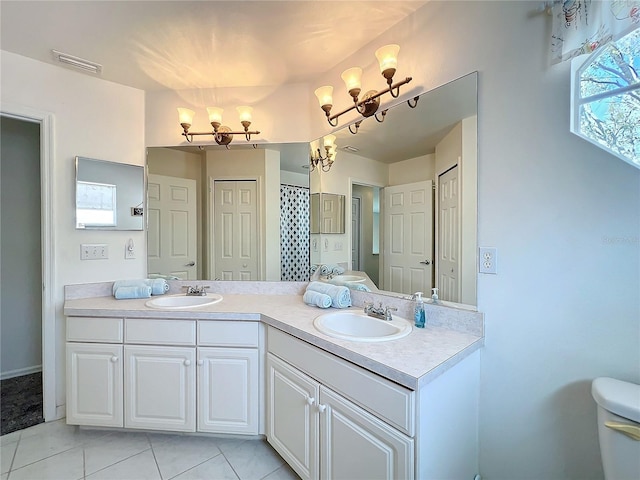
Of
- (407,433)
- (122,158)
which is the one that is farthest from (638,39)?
(122,158)

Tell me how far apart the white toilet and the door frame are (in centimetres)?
289

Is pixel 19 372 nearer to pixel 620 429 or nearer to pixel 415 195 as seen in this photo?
pixel 415 195

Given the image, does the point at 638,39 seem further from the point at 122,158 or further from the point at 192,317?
the point at 122,158

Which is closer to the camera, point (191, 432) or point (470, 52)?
point (470, 52)

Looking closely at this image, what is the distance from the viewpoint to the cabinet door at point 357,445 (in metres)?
0.95

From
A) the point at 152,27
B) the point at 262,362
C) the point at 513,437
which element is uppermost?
the point at 152,27

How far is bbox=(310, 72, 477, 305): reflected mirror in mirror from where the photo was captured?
133cm

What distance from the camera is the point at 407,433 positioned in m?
0.92

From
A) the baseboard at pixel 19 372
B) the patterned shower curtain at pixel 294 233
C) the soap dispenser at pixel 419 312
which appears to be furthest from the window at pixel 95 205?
the soap dispenser at pixel 419 312

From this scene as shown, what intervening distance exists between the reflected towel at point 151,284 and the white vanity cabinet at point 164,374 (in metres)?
0.33

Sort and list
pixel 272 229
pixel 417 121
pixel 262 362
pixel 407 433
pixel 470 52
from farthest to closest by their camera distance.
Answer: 1. pixel 272 229
2. pixel 262 362
3. pixel 417 121
4. pixel 470 52
5. pixel 407 433

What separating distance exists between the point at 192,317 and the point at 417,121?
1657 mm

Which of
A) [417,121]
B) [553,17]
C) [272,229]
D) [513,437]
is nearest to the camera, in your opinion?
[553,17]

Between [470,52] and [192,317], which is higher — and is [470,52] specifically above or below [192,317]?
above
